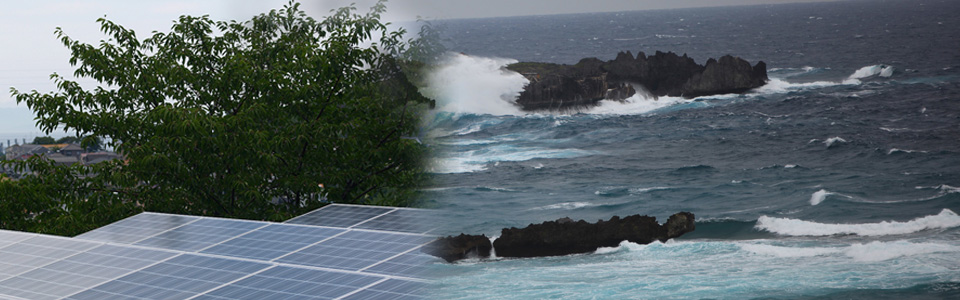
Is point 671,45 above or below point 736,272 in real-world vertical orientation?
above

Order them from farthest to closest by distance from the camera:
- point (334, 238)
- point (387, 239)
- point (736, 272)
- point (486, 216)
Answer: point (334, 238)
point (387, 239)
point (736, 272)
point (486, 216)

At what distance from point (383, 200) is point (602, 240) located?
1131cm

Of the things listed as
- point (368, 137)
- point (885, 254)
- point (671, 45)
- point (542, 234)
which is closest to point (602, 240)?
point (542, 234)

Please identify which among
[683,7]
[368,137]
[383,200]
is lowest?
[383,200]

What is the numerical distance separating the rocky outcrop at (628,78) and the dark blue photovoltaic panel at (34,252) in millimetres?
6450

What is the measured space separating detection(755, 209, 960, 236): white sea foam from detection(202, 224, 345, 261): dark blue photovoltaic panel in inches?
207

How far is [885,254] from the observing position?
9.55 ft

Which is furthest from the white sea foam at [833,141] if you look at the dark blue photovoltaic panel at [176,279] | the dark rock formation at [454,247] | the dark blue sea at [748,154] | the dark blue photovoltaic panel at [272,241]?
the dark blue photovoltaic panel at [272,241]

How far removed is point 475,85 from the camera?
2744 mm

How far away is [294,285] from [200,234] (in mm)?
3515

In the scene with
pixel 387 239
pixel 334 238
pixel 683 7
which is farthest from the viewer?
pixel 334 238

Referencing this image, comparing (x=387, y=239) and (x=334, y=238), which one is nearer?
(x=387, y=239)

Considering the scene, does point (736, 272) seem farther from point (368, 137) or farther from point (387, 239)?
point (368, 137)

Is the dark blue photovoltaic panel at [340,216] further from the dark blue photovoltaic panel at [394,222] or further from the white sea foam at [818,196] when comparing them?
the white sea foam at [818,196]
